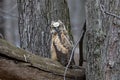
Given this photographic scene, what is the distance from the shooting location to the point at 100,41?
7.43 feet

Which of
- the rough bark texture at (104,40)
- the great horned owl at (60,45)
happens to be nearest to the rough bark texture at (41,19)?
the great horned owl at (60,45)

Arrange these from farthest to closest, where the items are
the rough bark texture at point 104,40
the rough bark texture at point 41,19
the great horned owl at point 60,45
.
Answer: the rough bark texture at point 41,19 → the great horned owl at point 60,45 → the rough bark texture at point 104,40

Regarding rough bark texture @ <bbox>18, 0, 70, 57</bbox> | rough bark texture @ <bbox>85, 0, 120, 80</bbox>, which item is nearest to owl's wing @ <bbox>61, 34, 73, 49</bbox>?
rough bark texture @ <bbox>85, 0, 120, 80</bbox>

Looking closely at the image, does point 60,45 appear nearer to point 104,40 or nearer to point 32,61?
point 32,61

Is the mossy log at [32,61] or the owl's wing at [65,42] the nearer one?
the mossy log at [32,61]

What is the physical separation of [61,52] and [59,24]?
0.76 ft

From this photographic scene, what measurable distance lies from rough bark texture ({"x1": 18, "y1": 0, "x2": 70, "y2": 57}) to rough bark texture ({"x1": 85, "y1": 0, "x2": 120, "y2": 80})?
0.99 metres

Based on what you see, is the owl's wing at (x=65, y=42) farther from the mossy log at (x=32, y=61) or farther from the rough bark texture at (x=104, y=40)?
the rough bark texture at (x=104, y=40)

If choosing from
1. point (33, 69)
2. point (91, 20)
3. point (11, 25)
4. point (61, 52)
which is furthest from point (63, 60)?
point (11, 25)

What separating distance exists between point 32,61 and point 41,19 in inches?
37.3

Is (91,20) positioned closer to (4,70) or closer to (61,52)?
(61,52)

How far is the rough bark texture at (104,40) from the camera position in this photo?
2.23m

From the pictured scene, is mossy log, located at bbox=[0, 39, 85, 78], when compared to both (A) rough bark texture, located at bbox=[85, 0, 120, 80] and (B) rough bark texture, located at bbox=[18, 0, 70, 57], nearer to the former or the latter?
(A) rough bark texture, located at bbox=[85, 0, 120, 80]

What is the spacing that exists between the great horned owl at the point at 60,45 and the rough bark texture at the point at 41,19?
624 millimetres
